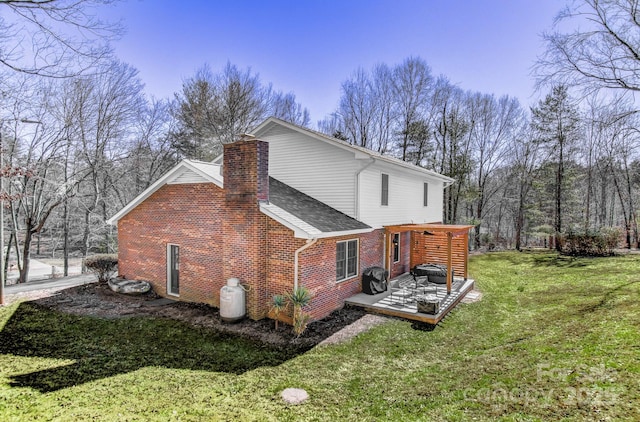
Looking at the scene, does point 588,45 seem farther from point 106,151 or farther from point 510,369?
point 106,151

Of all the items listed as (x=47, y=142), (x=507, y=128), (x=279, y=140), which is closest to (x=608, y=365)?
(x=279, y=140)

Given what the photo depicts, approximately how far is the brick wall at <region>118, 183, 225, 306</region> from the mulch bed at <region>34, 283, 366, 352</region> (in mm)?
619

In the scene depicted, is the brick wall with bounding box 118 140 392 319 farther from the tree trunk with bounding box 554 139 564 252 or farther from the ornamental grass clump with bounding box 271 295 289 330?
the tree trunk with bounding box 554 139 564 252

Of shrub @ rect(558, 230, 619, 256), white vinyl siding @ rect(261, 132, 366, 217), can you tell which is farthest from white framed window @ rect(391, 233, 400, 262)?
shrub @ rect(558, 230, 619, 256)

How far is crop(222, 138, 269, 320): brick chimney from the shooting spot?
862cm

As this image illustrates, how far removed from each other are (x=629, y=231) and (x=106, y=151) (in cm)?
3469

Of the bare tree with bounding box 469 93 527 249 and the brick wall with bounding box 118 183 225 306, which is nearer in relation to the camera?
the brick wall with bounding box 118 183 225 306

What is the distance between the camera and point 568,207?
24.0 m

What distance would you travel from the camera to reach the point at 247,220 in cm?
869

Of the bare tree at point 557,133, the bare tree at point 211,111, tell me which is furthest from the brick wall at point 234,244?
the bare tree at point 557,133

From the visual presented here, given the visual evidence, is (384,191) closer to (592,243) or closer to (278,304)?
(278,304)

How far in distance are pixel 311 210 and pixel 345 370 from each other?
5.09 metres

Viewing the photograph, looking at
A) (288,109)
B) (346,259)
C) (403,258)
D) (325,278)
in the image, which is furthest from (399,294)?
(288,109)

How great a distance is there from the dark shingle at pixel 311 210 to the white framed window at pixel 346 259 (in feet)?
2.07
